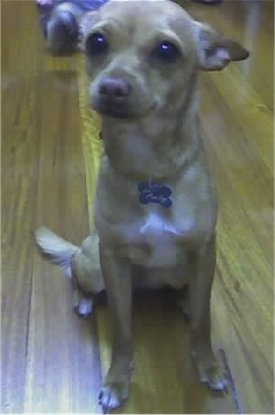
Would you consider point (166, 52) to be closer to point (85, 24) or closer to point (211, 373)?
point (85, 24)

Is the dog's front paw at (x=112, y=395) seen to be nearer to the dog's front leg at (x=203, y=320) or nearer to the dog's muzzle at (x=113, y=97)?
the dog's front leg at (x=203, y=320)

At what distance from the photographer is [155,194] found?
130 cm

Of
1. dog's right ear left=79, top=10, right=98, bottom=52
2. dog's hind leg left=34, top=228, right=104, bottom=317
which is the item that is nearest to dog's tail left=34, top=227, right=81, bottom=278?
dog's hind leg left=34, top=228, right=104, bottom=317

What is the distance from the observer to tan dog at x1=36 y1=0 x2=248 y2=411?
1.16m

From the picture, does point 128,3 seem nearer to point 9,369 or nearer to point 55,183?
point 9,369

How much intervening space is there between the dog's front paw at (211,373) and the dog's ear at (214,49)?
0.54 metres

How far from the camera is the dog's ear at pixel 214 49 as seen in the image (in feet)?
4.13

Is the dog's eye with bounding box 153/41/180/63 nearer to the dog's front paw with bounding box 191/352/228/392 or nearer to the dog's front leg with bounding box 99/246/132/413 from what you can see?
the dog's front leg with bounding box 99/246/132/413

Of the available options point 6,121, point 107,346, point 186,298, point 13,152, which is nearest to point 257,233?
point 186,298

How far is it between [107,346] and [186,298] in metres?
0.19

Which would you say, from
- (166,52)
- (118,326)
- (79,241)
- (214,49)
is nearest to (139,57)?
(166,52)

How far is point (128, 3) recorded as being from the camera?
1197 mm

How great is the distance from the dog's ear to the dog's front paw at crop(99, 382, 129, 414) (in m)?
0.58

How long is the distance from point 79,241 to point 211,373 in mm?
542
